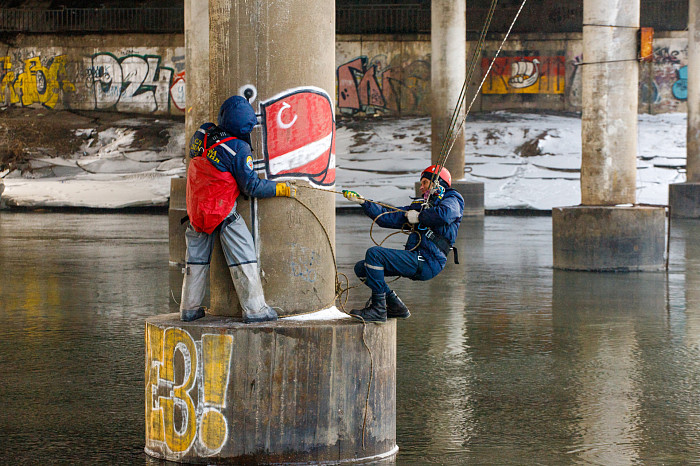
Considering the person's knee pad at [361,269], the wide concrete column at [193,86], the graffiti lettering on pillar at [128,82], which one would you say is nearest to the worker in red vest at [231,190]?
the person's knee pad at [361,269]

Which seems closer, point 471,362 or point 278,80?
point 278,80

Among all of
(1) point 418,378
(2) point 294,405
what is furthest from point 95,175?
(2) point 294,405

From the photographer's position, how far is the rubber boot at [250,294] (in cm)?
638

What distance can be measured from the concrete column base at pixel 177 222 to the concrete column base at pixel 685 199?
1706 cm

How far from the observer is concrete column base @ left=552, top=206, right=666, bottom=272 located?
16469 mm

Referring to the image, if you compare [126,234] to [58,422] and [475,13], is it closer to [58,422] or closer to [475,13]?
[58,422]

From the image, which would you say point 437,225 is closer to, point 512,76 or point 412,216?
point 412,216

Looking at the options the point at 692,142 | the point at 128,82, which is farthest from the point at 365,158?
the point at 128,82

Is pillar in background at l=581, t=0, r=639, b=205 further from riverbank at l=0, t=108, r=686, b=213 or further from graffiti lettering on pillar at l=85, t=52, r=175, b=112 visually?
graffiti lettering on pillar at l=85, t=52, r=175, b=112

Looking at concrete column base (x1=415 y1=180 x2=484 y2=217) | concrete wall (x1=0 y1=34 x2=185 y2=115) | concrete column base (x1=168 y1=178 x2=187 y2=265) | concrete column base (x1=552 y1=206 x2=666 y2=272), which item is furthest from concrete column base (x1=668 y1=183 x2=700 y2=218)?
concrete wall (x1=0 y1=34 x2=185 y2=115)

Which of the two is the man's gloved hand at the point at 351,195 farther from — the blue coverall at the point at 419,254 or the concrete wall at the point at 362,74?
the concrete wall at the point at 362,74

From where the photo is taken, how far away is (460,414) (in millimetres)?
7504

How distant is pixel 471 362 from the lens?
938cm

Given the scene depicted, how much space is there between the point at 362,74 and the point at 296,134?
38648 millimetres
